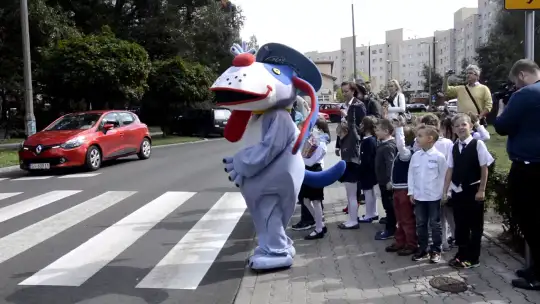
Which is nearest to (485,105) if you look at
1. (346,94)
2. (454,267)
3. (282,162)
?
(346,94)

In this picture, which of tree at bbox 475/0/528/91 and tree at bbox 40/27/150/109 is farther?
tree at bbox 475/0/528/91

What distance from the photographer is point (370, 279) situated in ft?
16.6

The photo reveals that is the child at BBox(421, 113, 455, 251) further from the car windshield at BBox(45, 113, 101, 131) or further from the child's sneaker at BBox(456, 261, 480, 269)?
the car windshield at BBox(45, 113, 101, 131)

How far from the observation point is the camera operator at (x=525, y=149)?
4484 millimetres

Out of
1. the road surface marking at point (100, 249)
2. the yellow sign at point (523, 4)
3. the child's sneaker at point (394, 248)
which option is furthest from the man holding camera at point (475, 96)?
the road surface marking at point (100, 249)

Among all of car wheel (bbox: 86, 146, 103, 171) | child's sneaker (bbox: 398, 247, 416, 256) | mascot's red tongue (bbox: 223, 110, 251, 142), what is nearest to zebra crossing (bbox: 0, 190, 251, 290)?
mascot's red tongue (bbox: 223, 110, 251, 142)

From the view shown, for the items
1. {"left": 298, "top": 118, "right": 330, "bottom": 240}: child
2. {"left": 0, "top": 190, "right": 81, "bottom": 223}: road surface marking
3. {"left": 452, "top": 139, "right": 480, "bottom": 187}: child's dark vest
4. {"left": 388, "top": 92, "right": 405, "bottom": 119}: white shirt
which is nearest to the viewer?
{"left": 452, "top": 139, "right": 480, "bottom": 187}: child's dark vest

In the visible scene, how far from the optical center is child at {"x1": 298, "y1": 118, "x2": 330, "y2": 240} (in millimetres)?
6652

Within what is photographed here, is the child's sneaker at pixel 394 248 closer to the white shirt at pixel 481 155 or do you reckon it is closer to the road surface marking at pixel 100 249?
the white shirt at pixel 481 155

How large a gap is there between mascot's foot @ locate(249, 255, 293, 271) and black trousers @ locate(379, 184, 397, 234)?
1651 millimetres

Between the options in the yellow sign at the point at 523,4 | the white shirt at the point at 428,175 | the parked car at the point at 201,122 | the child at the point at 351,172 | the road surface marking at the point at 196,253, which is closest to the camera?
the yellow sign at the point at 523,4

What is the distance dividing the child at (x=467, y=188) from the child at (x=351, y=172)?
6.32 feet

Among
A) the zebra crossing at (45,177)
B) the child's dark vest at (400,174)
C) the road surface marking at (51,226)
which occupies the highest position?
the child's dark vest at (400,174)

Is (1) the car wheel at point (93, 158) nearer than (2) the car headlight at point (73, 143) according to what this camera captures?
No
